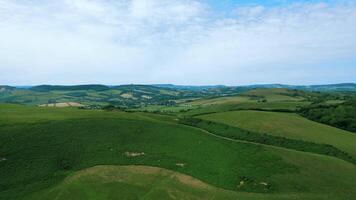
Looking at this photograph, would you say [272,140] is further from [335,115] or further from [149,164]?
[335,115]

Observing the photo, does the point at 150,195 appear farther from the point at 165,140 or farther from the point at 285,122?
the point at 285,122

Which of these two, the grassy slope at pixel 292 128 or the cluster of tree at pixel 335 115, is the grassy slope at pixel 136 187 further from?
the cluster of tree at pixel 335 115

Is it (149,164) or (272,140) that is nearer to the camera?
(149,164)

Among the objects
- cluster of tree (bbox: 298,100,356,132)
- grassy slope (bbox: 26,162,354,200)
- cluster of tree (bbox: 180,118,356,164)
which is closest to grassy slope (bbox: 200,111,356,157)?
cluster of tree (bbox: 180,118,356,164)

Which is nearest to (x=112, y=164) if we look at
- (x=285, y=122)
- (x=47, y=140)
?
(x=47, y=140)

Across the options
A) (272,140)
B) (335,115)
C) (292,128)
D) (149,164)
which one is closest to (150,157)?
(149,164)

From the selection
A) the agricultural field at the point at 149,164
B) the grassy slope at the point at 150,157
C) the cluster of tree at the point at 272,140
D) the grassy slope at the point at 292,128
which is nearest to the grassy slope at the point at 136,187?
the agricultural field at the point at 149,164

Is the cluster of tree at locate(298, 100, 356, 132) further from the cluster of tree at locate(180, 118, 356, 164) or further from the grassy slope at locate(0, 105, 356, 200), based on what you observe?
the grassy slope at locate(0, 105, 356, 200)
